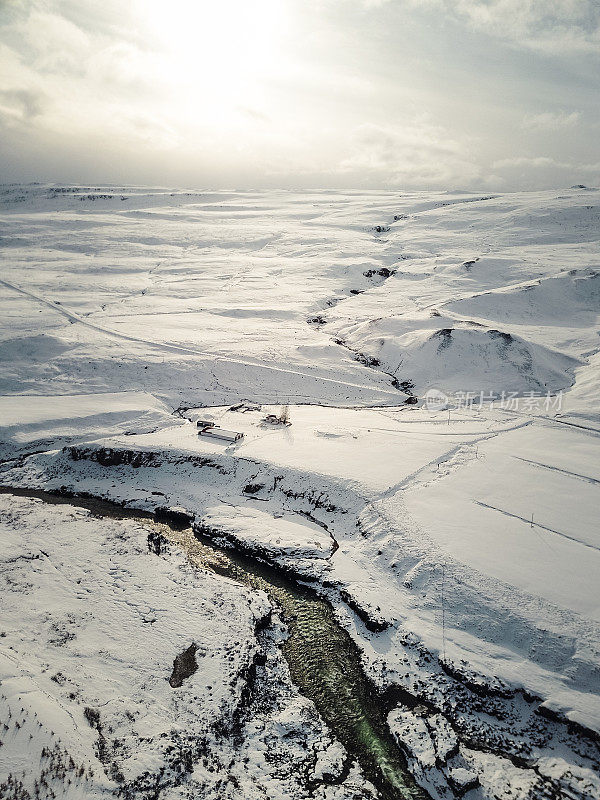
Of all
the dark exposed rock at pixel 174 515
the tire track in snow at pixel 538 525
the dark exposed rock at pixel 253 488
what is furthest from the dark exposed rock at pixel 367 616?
the dark exposed rock at pixel 174 515

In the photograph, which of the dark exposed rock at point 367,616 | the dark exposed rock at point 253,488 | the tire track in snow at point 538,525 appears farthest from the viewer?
the dark exposed rock at point 253,488

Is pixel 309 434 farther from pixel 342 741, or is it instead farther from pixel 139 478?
pixel 342 741

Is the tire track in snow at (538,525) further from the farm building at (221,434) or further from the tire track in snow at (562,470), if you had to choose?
the farm building at (221,434)

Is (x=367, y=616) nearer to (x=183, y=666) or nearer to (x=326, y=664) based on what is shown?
(x=326, y=664)

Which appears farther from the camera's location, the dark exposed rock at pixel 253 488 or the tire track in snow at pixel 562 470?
the dark exposed rock at pixel 253 488

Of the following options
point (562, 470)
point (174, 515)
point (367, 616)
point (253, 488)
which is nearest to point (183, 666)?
point (367, 616)
